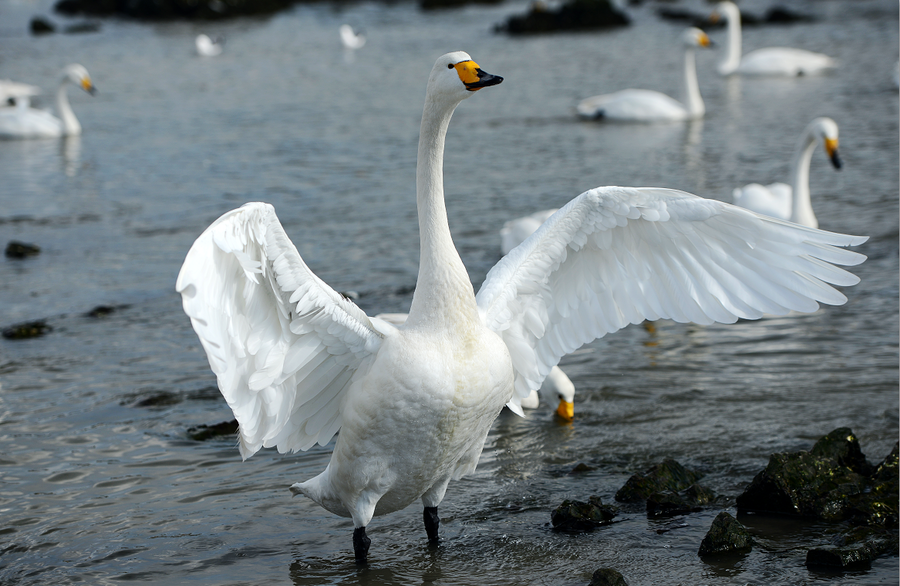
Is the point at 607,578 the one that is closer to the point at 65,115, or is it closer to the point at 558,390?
the point at 558,390

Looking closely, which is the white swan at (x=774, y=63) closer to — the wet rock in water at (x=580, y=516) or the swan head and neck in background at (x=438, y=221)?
the wet rock in water at (x=580, y=516)

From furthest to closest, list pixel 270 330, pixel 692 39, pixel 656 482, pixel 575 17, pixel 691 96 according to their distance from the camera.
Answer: pixel 575 17 → pixel 692 39 → pixel 691 96 → pixel 656 482 → pixel 270 330

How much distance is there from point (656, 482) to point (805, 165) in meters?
6.30

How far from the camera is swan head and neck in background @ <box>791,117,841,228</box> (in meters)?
10.5

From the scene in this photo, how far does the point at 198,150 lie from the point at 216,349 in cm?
1405

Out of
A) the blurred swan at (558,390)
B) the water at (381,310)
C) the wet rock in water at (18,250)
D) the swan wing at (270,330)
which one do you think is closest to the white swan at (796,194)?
the water at (381,310)

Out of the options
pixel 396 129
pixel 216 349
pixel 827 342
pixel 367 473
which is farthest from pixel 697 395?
pixel 396 129

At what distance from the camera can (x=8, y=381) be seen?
7.70 meters

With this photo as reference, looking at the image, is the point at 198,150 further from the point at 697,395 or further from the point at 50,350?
the point at 697,395

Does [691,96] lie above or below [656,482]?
above

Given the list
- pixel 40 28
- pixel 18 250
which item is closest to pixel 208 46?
pixel 40 28

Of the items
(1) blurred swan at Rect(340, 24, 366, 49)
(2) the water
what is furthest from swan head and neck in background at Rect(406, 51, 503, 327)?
(1) blurred swan at Rect(340, 24, 366, 49)

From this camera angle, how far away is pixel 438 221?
466 centimetres

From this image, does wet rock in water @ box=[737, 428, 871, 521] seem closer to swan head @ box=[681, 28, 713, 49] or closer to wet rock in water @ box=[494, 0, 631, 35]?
swan head @ box=[681, 28, 713, 49]
